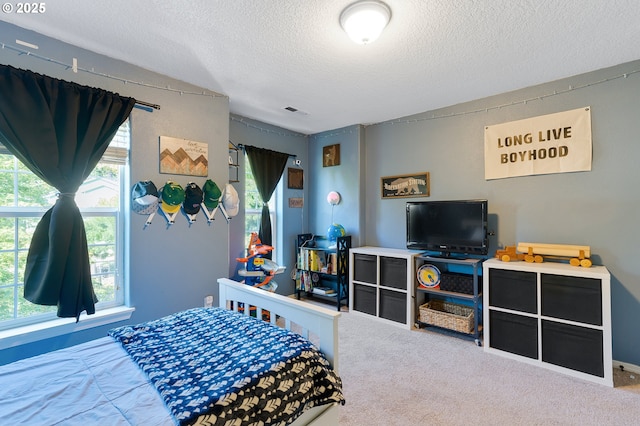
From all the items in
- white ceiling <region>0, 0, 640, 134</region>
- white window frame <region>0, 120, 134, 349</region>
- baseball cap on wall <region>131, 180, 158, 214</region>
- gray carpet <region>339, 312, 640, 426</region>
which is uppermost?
white ceiling <region>0, 0, 640, 134</region>

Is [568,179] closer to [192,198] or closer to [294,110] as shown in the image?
[294,110]

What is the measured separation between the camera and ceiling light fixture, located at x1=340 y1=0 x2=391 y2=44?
1.66 meters

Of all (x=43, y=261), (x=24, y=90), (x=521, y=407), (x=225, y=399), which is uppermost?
(x=24, y=90)

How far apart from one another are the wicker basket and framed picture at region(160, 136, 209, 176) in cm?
268

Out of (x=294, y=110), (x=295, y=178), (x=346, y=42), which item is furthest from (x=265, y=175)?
(x=346, y=42)

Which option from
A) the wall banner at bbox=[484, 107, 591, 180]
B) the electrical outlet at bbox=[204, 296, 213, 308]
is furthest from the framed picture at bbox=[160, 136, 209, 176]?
the wall banner at bbox=[484, 107, 591, 180]

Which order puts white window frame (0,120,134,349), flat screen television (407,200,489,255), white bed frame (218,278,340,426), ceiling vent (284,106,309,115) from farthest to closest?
1. ceiling vent (284,106,309,115)
2. flat screen television (407,200,489,255)
3. white window frame (0,120,134,349)
4. white bed frame (218,278,340,426)

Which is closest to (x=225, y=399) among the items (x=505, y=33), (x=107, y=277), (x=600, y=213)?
(x=107, y=277)

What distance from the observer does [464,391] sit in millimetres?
2088

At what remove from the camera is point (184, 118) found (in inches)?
106

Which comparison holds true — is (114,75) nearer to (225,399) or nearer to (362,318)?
(225,399)

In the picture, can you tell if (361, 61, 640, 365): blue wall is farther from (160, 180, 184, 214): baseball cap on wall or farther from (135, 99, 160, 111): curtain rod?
(135, 99, 160, 111): curtain rod

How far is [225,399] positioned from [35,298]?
169 centimetres

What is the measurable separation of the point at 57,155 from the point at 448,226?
10.8 ft
